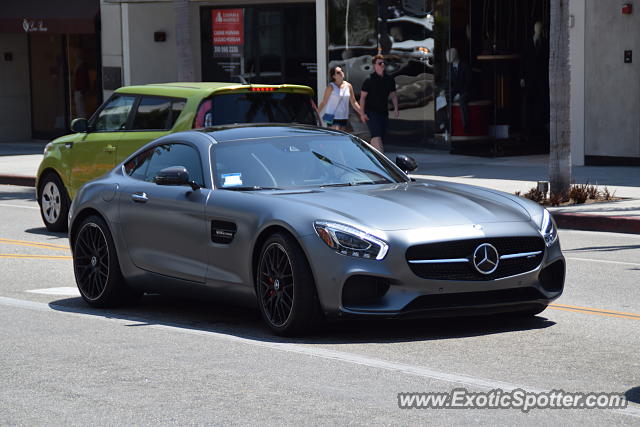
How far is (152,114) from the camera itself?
15.2 meters

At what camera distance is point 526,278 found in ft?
27.7

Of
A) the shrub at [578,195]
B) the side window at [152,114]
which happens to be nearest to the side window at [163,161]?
the side window at [152,114]

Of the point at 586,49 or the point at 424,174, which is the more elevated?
the point at 586,49

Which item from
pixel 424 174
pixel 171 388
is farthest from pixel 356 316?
pixel 424 174

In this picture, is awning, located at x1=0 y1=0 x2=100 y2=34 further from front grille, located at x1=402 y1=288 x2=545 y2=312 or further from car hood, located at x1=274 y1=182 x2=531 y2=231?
front grille, located at x1=402 y1=288 x2=545 y2=312

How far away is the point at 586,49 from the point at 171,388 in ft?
56.7

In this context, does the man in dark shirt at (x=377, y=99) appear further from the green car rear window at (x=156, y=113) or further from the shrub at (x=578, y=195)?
the green car rear window at (x=156, y=113)

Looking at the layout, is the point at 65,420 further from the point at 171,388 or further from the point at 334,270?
the point at 334,270

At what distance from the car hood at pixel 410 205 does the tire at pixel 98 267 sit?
179 centimetres

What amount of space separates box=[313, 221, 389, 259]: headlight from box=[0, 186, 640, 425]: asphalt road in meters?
0.61

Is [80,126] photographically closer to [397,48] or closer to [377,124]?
[377,124]

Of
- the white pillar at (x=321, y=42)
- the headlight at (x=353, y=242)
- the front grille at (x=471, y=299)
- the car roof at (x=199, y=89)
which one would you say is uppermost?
the white pillar at (x=321, y=42)

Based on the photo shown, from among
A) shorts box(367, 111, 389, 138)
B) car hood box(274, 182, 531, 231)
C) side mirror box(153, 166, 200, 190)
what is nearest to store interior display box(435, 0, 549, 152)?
shorts box(367, 111, 389, 138)

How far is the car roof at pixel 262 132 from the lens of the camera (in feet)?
32.0
